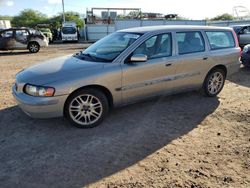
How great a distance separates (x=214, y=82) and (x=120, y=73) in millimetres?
2660

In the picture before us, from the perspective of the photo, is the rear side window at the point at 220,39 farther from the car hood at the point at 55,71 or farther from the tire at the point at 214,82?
the car hood at the point at 55,71

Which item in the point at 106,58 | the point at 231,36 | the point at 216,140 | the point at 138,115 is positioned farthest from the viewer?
the point at 231,36

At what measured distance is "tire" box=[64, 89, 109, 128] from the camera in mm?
4227

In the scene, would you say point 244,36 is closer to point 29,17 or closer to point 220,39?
point 220,39

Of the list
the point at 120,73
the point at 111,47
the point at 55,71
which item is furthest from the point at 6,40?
the point at 120,73

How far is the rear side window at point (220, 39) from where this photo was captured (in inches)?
226

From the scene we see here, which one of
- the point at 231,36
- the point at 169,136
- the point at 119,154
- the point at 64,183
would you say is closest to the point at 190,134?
the point at 169,136

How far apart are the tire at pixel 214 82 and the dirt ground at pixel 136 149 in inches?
22.5

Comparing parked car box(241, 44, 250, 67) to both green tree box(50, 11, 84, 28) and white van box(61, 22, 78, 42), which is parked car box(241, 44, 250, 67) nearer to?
white van box(61, 22, 78, 42)

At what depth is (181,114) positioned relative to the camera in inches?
198

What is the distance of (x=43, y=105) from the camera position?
397 cm

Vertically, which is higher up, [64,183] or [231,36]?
[231,36]

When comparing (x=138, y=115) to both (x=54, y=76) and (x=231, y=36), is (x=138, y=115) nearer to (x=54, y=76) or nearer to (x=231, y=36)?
(x=54, y=76)

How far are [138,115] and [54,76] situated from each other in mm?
1755
